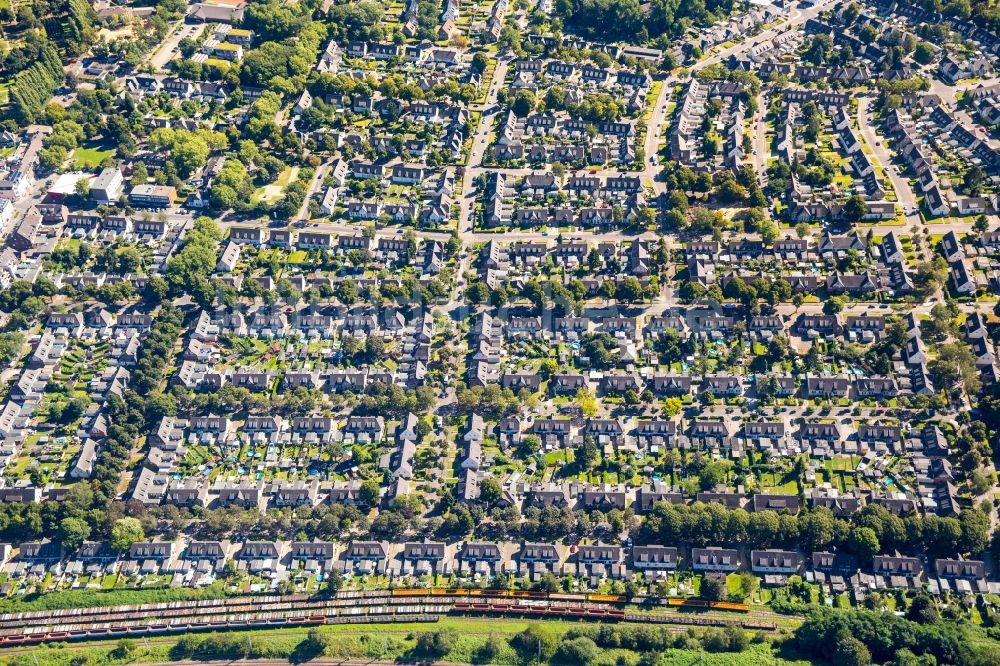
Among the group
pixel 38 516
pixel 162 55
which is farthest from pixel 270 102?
pixel 38 516

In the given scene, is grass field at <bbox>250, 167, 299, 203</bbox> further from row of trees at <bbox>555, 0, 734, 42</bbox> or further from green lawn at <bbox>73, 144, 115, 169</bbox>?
row of trees at <bbox>555, 0, 734, 42</bbox>

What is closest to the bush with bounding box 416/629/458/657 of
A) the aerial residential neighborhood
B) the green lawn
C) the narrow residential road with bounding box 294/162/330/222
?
the aerial residential neighborhood

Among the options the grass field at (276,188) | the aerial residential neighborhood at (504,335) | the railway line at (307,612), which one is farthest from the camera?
the grass field at (276,188)

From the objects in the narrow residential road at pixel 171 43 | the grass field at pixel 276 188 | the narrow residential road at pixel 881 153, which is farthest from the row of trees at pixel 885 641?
the narrow residential road at pixel 171 43

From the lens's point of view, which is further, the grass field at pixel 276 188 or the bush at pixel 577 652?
the grass field at pixel 276 188

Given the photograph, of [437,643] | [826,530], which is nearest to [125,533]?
[437,643]

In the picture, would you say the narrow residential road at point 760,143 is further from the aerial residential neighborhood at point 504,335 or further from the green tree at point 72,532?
the green tree at point 72,532
